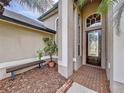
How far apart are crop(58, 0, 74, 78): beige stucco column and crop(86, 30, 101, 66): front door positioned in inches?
150

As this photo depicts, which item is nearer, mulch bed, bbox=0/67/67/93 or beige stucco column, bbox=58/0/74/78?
mulch bed, bbox=0/67/67/93

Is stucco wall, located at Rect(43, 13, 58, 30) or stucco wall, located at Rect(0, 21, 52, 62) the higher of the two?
stucco wall, located at Rect(43, 13, 58, 30)

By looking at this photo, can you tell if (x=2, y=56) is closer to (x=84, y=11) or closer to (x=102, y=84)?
(x=102, y=84)

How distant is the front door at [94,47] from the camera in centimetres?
1049

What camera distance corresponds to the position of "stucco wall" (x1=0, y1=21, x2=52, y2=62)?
6718mm

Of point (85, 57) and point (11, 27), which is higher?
point (11, 27)

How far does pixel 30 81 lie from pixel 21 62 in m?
2.14

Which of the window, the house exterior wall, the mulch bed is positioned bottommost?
the mulch bed

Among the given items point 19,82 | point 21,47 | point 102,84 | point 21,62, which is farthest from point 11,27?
point 102,84

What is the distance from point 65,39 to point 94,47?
14.3 feet

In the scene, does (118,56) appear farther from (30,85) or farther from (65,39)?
(30,85)

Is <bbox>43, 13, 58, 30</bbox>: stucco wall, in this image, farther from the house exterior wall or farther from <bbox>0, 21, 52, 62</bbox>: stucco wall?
the house exterior wall

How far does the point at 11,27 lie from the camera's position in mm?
7172

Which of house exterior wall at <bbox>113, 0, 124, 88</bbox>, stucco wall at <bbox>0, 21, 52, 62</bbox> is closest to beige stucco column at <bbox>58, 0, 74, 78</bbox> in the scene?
stucco wall at <bbox>0, 21, 52, 62</bbox>
